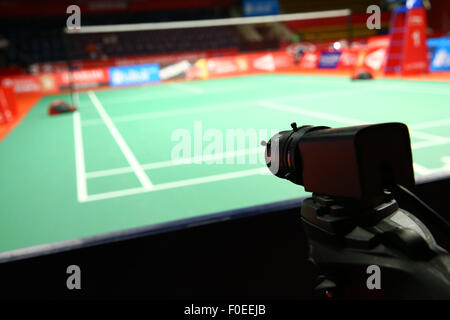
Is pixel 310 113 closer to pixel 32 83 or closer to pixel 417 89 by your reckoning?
pixel 417 89

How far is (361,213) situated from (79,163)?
3895 millimetres

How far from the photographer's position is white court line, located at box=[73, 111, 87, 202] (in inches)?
130

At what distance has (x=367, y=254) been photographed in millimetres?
956

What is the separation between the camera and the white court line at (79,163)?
3.31 meters

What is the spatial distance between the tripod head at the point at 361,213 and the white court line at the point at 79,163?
2.48m

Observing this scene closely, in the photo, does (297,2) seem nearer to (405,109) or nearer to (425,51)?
(425,51)

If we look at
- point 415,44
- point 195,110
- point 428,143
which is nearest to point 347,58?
point 415,44

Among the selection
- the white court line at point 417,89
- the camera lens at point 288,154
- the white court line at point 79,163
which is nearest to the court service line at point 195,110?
the white court line at point 79,163

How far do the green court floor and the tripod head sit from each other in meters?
1.65

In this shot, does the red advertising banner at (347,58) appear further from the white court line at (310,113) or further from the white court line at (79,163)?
the white court line at (79,163)

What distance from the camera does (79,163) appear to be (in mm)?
4367
